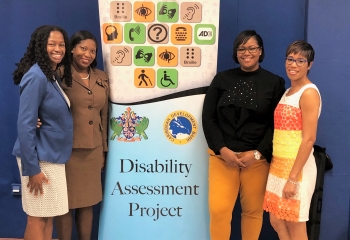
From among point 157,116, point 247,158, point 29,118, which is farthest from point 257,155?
point 29,118

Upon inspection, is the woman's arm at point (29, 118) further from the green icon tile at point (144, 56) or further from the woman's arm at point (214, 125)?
the woman's arm at point (214, 125)

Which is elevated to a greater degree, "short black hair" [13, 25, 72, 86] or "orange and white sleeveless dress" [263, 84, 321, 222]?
"short black hair" [13, 25, 72, 86]

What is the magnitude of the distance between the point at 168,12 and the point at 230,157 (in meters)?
0.88

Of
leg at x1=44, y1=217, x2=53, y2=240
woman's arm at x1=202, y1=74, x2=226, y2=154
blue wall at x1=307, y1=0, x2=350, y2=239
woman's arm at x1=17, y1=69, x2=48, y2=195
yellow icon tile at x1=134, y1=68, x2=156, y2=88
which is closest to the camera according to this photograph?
woman's arm at x1=17, y1=69, x2=48, y2=195

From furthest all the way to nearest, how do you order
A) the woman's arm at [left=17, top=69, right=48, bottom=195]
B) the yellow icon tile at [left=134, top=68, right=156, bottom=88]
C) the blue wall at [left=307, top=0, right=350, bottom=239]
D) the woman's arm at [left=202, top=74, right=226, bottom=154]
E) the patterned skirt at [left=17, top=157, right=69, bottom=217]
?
the blue wall at [left=307, top=0, right=350, bottom=239]
the yellow icon tile at [left=134, top=68, right=156, bottom=88]
the woman's arm at [left=202, top=74, right=226, bottom=154]
the patterned skirt at [left=17, top=157, right=69, bottom=217]
the woman's arm at [left=17, top=69, right=48, bottom=195]

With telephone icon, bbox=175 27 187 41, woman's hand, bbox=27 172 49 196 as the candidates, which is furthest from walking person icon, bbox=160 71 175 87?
woman's hand, bbox=27 172 49 196

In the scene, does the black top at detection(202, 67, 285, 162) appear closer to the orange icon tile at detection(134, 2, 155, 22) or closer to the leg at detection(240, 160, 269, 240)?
the leg at detection(240, 160, 269, 240)

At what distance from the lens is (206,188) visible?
2000 millimetres

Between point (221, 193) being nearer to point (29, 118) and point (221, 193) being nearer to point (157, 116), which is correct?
point (157, 116)

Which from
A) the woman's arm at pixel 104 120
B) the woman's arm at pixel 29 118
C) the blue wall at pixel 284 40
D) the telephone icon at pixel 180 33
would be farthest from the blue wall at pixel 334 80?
the woman's arm at pixel 29 118

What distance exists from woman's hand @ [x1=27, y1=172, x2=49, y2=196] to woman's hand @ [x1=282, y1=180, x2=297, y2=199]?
114cm

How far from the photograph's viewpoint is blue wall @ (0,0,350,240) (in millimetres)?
2105

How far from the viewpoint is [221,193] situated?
185 cm

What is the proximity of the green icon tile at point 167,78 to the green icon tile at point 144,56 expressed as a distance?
3.0 inches
